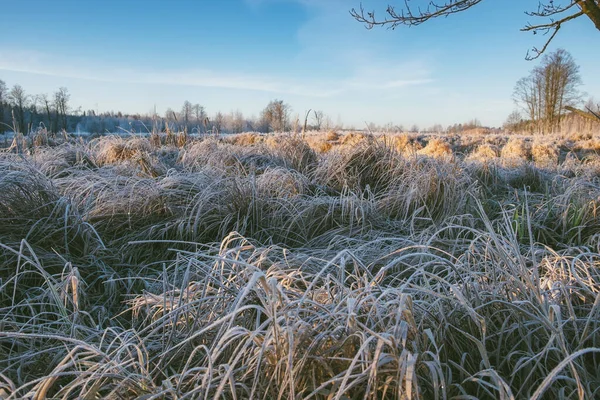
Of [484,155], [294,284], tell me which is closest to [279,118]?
[484,155]

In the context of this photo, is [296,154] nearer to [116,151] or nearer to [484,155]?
[116,151]

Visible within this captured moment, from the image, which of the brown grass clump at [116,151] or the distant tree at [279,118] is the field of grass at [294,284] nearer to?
the brown grass clump at [116,151]

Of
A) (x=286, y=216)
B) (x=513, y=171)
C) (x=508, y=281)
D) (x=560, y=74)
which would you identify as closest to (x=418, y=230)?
(x=286, y=216)

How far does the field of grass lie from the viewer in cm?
96

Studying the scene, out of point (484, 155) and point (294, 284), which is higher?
point (484, 155)

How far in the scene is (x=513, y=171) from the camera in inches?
190

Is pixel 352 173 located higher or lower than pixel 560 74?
lower

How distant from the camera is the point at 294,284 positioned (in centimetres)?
155

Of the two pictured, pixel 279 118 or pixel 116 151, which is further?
pixel 279 118

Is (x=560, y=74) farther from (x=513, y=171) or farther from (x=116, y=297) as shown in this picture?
(x=116, y=297)

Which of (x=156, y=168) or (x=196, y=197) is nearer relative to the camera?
(x=196, y=197)

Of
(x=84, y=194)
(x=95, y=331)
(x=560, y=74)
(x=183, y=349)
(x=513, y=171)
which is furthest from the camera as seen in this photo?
(x=560, y=74)

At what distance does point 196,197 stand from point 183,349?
5.31 feet

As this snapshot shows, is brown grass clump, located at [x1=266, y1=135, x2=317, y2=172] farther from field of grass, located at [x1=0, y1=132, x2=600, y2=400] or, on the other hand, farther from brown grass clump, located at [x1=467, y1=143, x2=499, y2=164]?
brown grass clump, located at [x1=467, y1=143, x2=499, y2=164]
